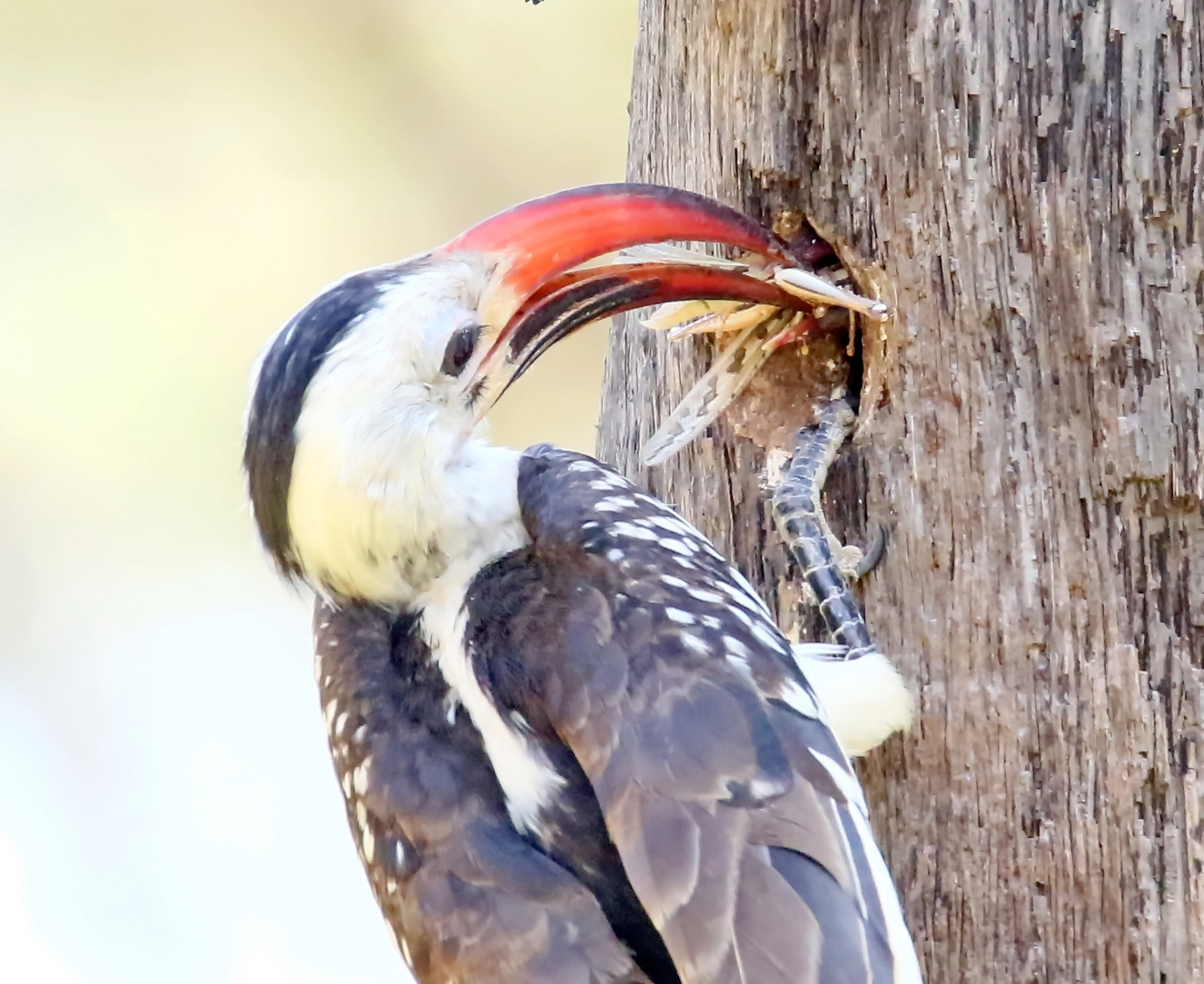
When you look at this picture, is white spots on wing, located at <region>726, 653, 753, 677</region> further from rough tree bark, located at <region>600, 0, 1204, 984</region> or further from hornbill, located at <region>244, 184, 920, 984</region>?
rough tree bark, located at <region>600, 0, 1204, 984</region>

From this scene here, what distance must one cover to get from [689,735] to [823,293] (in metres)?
0.58

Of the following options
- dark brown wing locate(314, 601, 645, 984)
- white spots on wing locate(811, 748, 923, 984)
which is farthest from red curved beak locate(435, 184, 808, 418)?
white spots on wing locate(811, 748, 923, 984)

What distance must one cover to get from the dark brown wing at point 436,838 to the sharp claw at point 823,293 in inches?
25.7

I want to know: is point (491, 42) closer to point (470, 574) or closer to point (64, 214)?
point (64, 214)

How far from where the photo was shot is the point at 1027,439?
58.3 inches

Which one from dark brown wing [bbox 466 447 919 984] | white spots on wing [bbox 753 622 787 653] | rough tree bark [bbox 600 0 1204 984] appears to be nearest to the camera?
dark brown wing [bbox 466 447 919 984]

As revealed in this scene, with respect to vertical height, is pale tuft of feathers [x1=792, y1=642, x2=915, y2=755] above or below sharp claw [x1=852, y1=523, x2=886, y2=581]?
below

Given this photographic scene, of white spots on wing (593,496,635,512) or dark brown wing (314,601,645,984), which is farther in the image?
white spots on wing (593,496,635,512)

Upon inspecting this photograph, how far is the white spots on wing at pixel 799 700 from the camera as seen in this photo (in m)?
1.45

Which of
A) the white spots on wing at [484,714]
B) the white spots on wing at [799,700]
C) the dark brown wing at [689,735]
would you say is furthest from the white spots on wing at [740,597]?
the white spots on wing at [484,714]

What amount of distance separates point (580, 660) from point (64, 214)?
2.80 m

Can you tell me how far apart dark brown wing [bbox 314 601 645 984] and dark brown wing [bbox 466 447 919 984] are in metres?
0.07

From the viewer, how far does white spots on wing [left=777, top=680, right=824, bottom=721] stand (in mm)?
1454

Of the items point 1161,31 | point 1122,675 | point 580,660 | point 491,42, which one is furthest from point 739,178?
point 491,42
